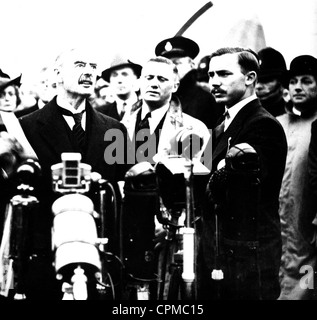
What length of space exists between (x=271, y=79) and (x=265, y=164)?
556 mm

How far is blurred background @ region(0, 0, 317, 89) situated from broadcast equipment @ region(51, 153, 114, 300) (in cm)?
65

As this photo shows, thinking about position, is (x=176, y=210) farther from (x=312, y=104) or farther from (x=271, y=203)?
(x=312, y=104)

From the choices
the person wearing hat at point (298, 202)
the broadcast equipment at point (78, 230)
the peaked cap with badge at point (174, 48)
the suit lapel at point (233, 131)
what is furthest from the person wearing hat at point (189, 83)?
the broadcast equipment at point (78, 230)

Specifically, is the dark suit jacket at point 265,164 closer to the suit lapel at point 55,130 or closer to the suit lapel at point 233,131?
the suit lapel at point 233,131

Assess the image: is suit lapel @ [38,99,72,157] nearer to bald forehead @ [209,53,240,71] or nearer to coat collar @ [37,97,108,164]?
coat collar @ [37,97,108,164]

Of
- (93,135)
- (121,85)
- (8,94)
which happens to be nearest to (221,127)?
(121,85)

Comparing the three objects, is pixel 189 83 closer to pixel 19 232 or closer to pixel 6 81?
pixel 6 81

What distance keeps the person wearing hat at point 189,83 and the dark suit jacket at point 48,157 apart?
44 cm

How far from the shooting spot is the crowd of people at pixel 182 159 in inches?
170

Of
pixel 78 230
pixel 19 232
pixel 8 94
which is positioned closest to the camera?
pixel 78 230

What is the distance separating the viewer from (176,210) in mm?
4289

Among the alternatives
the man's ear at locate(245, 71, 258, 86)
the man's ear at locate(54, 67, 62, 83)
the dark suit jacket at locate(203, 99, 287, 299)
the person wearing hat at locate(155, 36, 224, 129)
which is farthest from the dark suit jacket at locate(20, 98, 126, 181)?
the man's ear at locate(245, 71, 258, 86)

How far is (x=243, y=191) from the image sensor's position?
4367 mm

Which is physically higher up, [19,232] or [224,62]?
[224,62]
